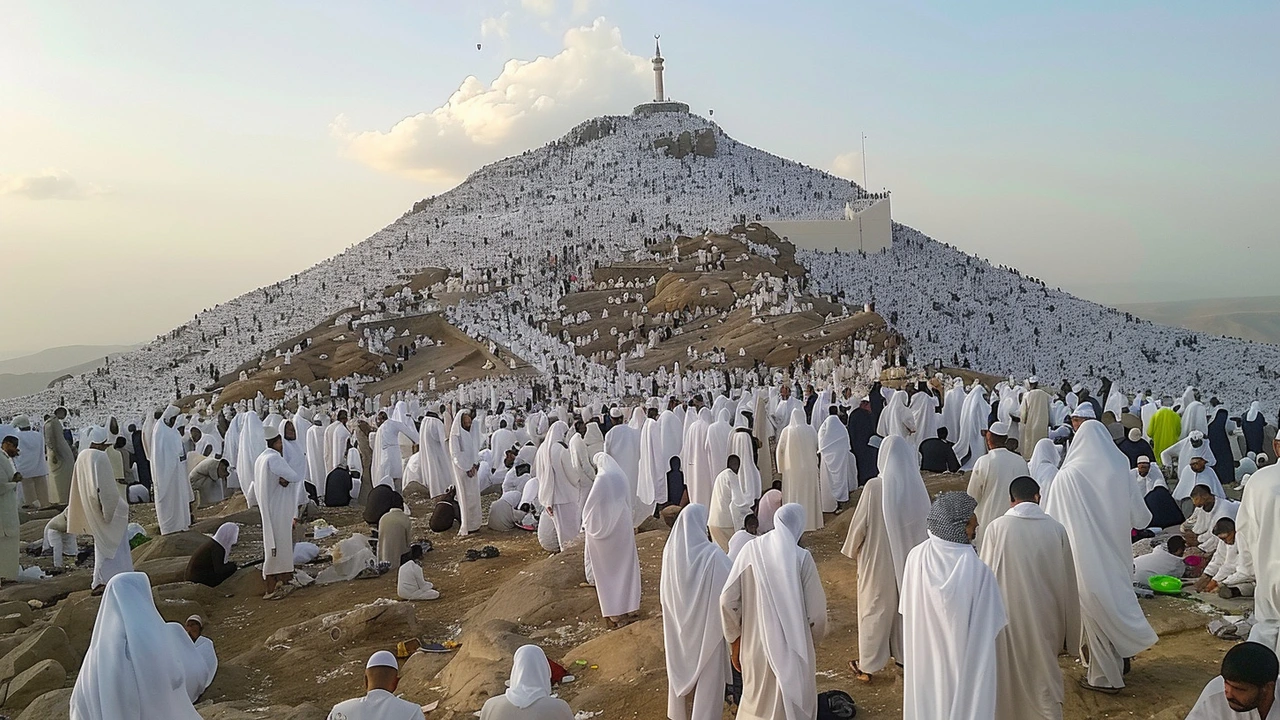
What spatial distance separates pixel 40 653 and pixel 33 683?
447 millimetres

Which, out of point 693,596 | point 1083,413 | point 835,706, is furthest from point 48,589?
point 1083,413

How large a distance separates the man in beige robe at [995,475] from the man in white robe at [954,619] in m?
1.88

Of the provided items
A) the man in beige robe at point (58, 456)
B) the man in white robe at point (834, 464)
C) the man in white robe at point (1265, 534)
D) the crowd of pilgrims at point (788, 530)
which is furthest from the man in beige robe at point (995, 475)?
the man in beige robe at point (58, 456)

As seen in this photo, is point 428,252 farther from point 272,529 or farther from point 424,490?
point 272,529

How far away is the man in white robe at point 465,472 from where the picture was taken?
9852 millimetres

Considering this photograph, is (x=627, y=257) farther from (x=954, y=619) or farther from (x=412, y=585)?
(x=954, y=619)

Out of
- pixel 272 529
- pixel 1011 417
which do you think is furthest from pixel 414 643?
pixel 1011 417

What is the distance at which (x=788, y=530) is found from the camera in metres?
3.71

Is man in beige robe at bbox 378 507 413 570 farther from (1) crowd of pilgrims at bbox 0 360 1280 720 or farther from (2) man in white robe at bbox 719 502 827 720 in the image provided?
(2) man in white robe at bbox 719 502 827 720

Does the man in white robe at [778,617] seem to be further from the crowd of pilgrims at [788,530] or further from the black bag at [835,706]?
the black bag at [835,706]

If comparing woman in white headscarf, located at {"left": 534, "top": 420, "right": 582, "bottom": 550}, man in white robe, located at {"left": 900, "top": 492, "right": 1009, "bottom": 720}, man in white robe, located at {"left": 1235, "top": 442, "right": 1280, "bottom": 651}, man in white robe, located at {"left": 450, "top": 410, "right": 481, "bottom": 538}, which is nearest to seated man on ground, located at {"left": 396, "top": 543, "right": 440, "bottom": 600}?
woman in white headscarf, located at {"left": 534, "top": 420, "right": 582, "bottom": 550}

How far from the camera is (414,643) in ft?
21.3

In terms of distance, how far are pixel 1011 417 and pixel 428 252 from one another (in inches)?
1618

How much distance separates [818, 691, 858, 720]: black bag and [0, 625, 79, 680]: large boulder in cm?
483
